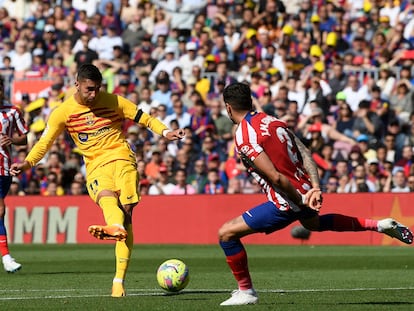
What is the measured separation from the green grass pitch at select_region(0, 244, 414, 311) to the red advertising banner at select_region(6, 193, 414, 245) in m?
0.98

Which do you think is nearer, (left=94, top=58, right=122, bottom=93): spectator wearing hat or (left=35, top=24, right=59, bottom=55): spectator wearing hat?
(left=94, top=58, right=122, bottom=93): spectator wearing hat

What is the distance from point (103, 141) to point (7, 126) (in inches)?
157

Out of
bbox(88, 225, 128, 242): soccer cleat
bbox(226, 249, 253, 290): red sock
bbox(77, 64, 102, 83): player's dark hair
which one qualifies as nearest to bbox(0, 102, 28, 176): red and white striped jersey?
bbox(77, 64, 102, 83): player's dark hair

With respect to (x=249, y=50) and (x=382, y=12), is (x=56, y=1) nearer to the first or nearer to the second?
(x=249, y=50)

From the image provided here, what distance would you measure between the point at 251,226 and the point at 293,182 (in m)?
0.60

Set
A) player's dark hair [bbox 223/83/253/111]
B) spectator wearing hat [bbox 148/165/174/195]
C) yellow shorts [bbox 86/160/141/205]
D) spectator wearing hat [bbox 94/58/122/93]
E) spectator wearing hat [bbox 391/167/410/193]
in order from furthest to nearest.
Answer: spectator wearing hat [bbox 94/58/122/93]
spectator wearing hat [bbox 148/165/174/195]
spectator wearing hat [bbox 391/167/410/193]
yellow shorts [bbox 86/160/141/205]
player's dark hair [bbox 223/83/253/111]

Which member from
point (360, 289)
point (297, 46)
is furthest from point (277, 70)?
point (360, 289)

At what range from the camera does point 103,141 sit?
495 inches

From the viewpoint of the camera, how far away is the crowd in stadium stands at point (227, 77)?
25000 mm

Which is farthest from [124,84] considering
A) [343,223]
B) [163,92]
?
[343,223]

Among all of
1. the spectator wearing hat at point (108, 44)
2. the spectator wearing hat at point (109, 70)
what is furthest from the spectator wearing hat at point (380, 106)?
the spectator wearing hat at point (108, 44)

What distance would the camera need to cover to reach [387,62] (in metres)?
26.6

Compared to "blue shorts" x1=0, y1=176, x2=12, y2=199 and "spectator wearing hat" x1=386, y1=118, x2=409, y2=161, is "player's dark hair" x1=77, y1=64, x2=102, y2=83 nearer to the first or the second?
"blue shorts" x1=0, y1=176, x2=12, y2=199

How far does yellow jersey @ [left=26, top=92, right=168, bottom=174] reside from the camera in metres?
12.5
